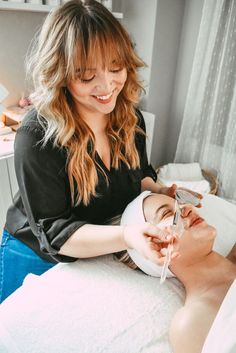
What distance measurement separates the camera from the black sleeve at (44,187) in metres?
0.94

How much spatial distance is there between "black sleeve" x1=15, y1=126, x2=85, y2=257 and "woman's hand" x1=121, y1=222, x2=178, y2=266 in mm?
204

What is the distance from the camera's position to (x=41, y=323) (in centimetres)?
92

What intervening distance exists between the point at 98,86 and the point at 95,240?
50cm

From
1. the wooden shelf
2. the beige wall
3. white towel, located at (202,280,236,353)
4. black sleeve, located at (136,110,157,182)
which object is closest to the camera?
white towel, located at (202,280,236,353)

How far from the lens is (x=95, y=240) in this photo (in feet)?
3.19

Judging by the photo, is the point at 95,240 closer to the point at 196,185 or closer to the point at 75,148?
the point at 75,148

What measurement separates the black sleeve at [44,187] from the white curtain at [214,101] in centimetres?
135

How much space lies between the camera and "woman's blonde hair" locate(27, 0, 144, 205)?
845 millimetres

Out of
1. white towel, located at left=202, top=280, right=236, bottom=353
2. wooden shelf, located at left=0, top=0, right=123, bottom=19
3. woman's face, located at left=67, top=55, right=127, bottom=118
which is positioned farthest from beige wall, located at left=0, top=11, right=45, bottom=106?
white towel, located at left=202, top=280, right=236, bottom=353

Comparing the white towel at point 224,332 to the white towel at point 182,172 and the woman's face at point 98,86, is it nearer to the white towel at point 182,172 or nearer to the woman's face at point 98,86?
the woman's face at point 98,86

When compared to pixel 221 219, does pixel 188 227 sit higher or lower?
higher

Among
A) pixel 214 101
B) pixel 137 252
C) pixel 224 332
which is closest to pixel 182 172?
pixel 214 101

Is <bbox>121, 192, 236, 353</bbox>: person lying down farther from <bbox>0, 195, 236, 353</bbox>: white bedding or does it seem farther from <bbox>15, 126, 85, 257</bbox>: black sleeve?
<bbox>15, 126, 85, 257</bbox>: black sleeve

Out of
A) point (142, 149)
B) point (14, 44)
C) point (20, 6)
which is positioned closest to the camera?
point (142, 149)
